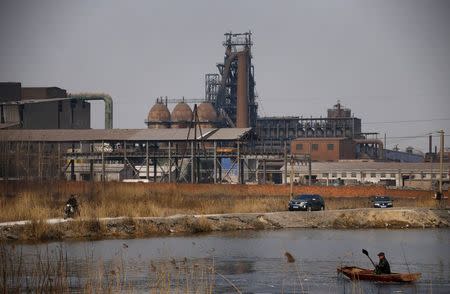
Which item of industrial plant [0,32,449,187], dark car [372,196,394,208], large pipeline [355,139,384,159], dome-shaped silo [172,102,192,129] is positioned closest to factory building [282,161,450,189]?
industrial plant [0,32,449,187]

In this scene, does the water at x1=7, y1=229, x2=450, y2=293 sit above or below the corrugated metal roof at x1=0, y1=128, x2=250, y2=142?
below

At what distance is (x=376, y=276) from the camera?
28156 millimetres

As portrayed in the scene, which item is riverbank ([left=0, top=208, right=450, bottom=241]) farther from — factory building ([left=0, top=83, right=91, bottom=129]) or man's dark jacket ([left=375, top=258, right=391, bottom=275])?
factory building ([left=0, top=83, right=91, bottom=129])

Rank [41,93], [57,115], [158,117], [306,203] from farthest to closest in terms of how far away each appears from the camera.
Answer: [158,117] → [41,93] → [57,115] → [306,203]

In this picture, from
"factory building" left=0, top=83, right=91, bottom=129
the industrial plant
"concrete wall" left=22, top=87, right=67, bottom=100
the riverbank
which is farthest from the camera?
"concrete wall" left=22, top=87, right=67, bottom=100

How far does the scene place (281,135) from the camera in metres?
159

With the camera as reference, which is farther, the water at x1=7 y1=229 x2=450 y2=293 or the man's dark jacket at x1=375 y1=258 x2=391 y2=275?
the man's dark jacket at x1=375 y1=258 x2=391 y2=275

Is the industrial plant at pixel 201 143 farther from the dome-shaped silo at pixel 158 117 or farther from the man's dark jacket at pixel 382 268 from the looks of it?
the man's dark jacket at pixel 382 268

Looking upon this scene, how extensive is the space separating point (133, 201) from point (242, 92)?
87.1 m

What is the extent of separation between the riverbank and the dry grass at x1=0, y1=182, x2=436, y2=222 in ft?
3.55

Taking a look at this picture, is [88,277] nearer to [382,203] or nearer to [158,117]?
[382,203]

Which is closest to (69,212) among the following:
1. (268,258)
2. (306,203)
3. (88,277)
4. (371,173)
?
(268,258)

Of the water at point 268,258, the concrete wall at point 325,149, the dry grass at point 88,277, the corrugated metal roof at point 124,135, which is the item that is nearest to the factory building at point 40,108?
the corrugated metal roof at point 124,135

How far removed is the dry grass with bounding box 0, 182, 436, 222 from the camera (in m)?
48.5
